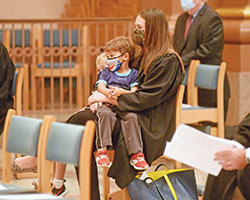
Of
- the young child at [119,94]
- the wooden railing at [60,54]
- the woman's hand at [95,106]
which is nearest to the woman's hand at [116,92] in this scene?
the young child at [119,94]

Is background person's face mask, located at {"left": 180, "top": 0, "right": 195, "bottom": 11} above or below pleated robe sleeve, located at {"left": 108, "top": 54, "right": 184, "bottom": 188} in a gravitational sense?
above

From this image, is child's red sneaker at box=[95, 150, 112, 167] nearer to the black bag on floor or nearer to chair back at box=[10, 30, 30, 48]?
the black bag on floor

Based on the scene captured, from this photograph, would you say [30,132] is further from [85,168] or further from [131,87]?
[131,87]

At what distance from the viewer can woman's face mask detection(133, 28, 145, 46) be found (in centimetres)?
486

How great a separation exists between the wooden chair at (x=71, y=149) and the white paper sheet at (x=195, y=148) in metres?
0.43

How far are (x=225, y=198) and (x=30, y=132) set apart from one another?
120 cm

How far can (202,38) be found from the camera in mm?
7047

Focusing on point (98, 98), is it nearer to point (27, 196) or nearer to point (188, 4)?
point (27, 196)

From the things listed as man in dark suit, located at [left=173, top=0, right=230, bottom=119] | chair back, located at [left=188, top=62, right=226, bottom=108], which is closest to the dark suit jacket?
man in dark suit, located at [left=173, top=0, right=230, bottom=119]

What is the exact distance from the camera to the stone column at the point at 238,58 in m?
7.79

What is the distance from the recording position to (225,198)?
4004mm

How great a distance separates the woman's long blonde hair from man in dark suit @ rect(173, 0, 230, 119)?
2117 millimetres

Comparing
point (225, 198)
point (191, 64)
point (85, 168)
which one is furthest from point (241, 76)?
point (85, 168)

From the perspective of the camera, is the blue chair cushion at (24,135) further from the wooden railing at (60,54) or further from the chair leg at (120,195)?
the wooden railing at (60,54)
